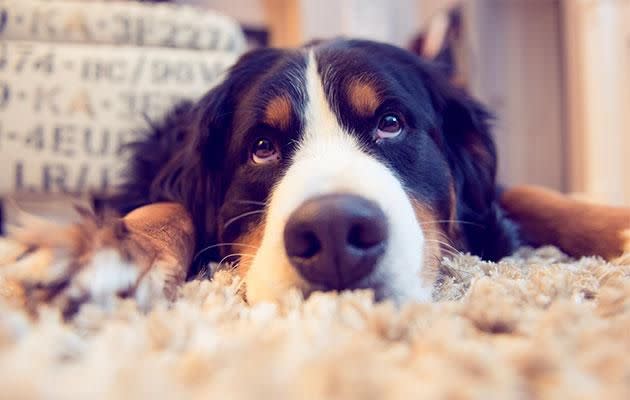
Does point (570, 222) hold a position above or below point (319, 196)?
below

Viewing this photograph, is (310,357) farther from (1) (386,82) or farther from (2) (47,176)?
(2) (47,176)

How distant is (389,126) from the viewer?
125 centimetres

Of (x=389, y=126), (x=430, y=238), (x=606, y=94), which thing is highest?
(x=389, y=126)

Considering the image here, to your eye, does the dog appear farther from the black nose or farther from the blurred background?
the blurred background

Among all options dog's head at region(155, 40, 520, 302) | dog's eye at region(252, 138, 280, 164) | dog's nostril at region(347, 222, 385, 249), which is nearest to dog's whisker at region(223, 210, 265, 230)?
dog's head at region(155, 40, 520, 302)

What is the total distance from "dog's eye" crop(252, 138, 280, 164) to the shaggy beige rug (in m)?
0.44

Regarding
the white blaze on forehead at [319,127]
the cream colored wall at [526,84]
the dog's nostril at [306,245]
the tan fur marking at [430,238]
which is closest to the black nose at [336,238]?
the dog's nostril at [306,245]

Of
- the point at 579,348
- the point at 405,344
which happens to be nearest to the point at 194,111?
the point at 405,344

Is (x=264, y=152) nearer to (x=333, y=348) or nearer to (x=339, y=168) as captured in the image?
(x=339, y=168)

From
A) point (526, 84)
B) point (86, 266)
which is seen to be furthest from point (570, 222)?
point (526, 84)

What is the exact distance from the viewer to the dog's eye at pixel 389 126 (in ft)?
4.06

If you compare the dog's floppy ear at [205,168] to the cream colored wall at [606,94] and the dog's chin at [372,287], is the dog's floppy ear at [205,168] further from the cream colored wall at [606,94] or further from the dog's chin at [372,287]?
the cream colored wall at [606,94]

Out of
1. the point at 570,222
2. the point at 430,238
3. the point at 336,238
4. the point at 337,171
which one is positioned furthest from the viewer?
the point at 570,222

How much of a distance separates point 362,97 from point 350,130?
3.5 inches
